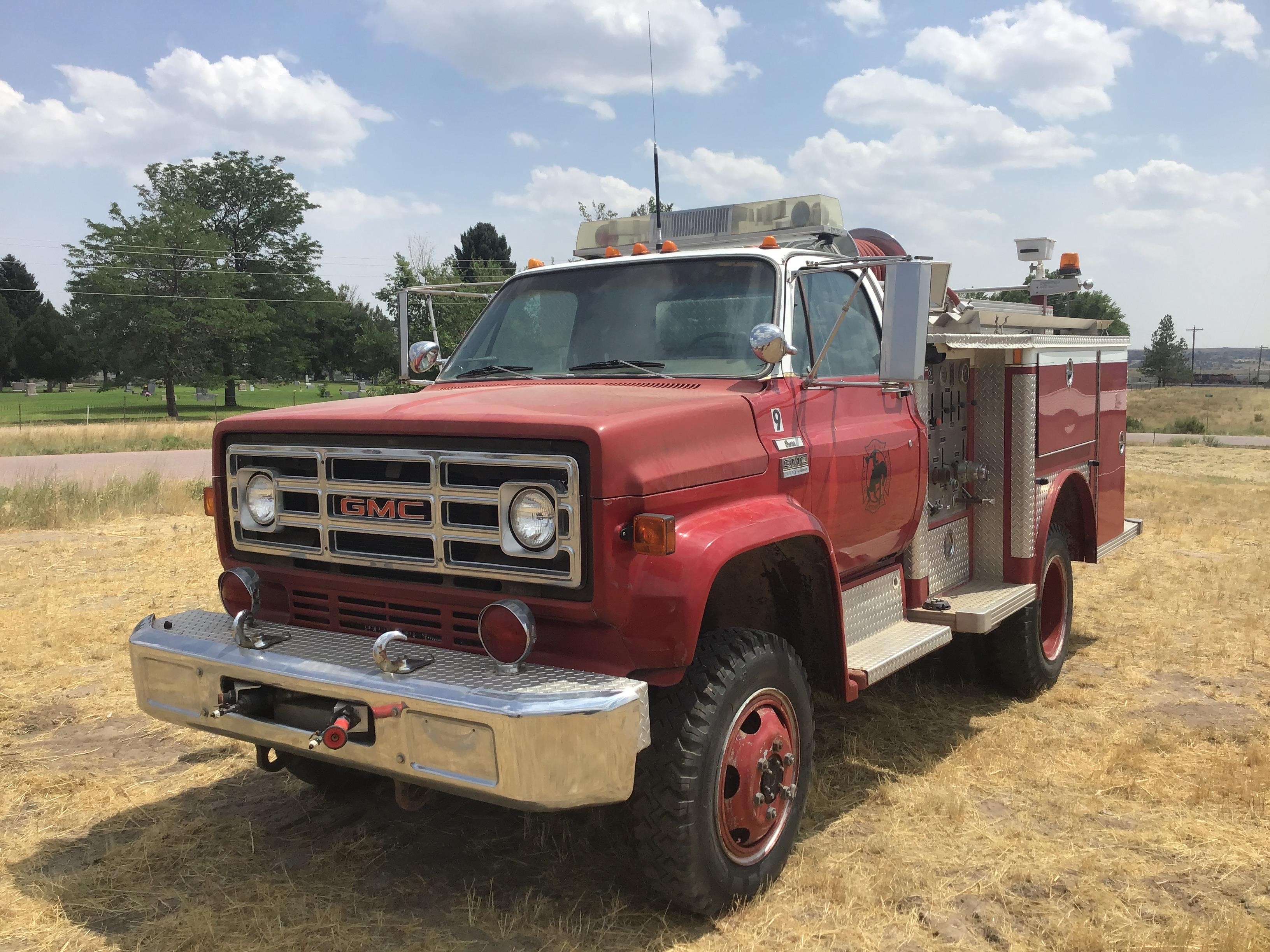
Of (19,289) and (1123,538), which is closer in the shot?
(1123,538)

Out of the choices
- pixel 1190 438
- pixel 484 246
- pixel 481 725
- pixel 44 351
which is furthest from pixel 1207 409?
pixel 44 351

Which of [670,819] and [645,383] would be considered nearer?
[670,819]

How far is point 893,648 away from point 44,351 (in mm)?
84550

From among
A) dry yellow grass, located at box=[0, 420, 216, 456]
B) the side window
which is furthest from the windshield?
dry yellow grass, located at box=[0, 420, 216, 456]

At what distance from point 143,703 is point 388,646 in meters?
1.18

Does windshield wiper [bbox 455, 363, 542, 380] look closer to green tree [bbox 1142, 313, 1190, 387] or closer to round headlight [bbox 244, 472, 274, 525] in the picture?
round headlight [bbox 244, 472, 274, 525]

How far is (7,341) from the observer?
74.1 meters

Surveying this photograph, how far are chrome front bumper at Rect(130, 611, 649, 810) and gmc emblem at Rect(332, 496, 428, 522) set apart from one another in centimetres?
43

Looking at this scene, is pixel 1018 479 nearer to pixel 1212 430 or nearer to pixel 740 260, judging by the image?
pixel 740 260

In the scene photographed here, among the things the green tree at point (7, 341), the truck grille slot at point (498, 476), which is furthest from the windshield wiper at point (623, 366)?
the green tree at point (7, 341)

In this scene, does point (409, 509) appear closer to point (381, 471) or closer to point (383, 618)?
point (381, 471)

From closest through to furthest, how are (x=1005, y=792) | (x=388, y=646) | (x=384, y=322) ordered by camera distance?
(x=388, y=646) < (x=1005, y=792) < (x=384, y=322)

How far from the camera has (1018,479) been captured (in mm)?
5551

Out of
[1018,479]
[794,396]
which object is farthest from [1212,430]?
[794,396]
